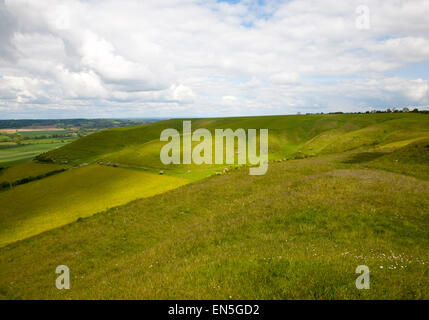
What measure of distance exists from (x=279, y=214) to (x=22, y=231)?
4174 centimetres

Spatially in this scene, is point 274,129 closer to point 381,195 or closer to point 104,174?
point 104,174

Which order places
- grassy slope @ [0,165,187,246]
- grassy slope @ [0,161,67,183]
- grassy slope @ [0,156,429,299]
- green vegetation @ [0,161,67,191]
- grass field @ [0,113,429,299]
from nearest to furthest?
grassy slope @ [0,156,429,299]
grass field @ [0,113,429,299]
grassy slope @ [0,165,187,246]
green vegetation @ [0,161,67,191]
grassy slope @ [0,161,67,183]

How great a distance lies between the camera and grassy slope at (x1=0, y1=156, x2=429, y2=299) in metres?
8.30

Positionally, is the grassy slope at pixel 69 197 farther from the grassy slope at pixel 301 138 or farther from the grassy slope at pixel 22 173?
the grassy slope at pixel 22 173

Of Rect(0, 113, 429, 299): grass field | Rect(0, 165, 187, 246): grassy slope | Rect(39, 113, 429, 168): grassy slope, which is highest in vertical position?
Rect(39, 113, 429, 168): grassy slope

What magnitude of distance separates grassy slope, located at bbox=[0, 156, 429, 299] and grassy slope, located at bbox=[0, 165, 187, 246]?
9.34 m

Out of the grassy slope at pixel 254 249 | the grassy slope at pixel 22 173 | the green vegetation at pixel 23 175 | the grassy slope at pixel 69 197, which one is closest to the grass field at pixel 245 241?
the grassy slope at pixel 254 249

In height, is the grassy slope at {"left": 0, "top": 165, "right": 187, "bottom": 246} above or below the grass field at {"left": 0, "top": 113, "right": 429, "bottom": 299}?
below

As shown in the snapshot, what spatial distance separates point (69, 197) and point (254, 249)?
5686cm

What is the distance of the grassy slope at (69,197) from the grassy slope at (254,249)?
9344 mm

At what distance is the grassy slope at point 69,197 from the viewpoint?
38781 mm

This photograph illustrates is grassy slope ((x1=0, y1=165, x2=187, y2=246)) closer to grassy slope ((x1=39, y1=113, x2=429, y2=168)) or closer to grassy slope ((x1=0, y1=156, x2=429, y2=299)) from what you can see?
grassy slope ((x1=0, y1=156, x2=429, y2=299))

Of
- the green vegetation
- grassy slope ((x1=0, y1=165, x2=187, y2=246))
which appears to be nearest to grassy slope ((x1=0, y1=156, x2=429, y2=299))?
grassy slope ((x1=0, y1=165, x2=187, y2=246))

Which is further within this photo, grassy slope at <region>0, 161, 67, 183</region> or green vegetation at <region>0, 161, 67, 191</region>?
grassy slope at <region>0, 161, 67, 183</region>
